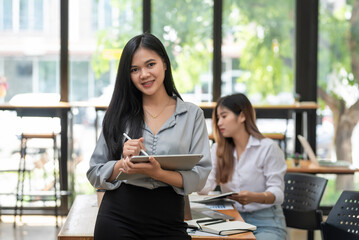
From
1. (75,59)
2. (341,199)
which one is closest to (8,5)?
(75,59)

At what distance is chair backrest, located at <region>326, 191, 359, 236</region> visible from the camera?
327 cm

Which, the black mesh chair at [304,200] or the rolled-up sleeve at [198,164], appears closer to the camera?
the rolled-up sleeve at [198,164]

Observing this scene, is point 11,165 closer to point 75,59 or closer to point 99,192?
point 75,59

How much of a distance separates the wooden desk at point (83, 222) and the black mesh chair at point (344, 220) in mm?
585

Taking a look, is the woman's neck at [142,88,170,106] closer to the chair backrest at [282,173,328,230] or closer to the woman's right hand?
the woman's right hand

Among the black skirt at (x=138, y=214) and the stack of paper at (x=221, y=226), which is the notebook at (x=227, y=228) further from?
the black skirt at (x=138, y=214)

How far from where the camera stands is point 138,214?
2.19m

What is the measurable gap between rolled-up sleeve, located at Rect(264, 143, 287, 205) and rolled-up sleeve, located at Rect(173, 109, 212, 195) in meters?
1.26

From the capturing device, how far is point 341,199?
342cm

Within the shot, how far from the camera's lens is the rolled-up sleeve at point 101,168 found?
2.22 meters

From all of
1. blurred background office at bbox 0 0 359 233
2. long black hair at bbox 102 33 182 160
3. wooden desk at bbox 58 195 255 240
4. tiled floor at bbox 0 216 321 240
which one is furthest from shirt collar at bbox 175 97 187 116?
blurred background office at bbox 0 0 359 233

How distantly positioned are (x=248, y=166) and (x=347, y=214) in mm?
623

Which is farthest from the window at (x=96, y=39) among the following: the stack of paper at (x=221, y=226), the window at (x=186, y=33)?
the stack of paper at (x=221, y=226)

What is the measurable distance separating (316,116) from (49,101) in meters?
2.99
